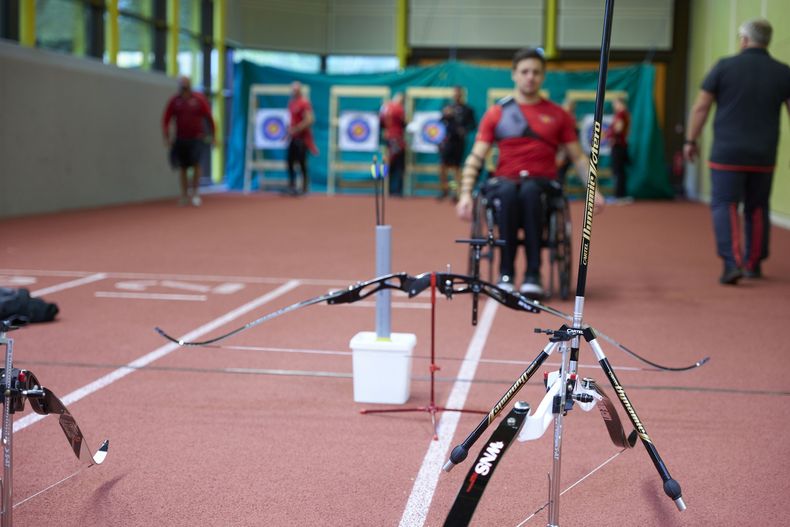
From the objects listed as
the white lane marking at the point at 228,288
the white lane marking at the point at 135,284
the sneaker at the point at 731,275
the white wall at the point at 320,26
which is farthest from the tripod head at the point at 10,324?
the white wall at the point at 320,26

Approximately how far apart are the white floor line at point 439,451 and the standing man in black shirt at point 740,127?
8.45 ft

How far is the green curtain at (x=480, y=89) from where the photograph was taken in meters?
17.1

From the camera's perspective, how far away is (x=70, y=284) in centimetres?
635

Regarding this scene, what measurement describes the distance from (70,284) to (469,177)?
260 centimetres

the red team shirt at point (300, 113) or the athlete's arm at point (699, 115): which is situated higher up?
the red team shirt at point (300, 113)

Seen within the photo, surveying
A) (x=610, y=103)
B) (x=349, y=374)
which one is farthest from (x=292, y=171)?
(x=349, y=374)

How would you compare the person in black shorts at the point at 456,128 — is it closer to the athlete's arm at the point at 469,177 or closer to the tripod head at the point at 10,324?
the athlete's arm at the point at 469,177

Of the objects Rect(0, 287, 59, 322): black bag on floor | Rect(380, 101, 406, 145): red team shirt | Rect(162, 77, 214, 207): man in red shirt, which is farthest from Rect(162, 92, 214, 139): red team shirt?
Rect(0, 287, 59, 322): black bag on floor

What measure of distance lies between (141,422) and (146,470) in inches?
19.6

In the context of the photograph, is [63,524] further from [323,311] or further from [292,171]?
[292,171]

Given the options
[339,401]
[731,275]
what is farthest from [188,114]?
[339,401]

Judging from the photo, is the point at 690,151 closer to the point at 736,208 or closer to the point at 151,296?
the point at 736,208

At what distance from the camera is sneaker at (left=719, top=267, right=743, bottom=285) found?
645 centimetres

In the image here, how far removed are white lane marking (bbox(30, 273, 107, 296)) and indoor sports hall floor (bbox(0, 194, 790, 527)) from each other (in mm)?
19
